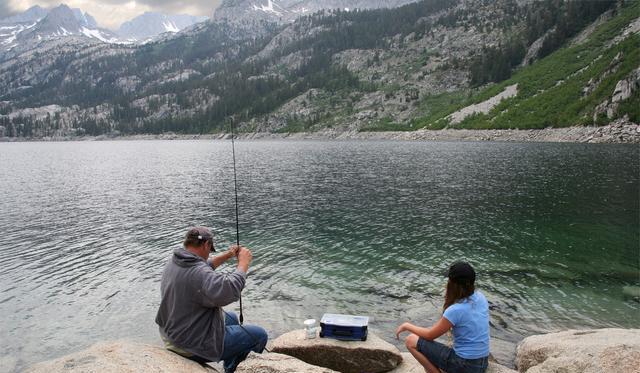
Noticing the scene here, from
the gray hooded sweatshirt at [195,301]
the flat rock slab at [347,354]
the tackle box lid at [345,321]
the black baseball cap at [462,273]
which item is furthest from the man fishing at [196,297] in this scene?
the black baseball cap at [462,273]

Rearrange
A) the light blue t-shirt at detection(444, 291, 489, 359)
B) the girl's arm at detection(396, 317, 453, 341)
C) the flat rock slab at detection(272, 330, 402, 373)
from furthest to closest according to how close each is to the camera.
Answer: the flat rock slab at detection(272, 330, 402, 373)
the girl's arm at detection(396, 317, 453, 341)
the light blue t-shirt at detection(444, 291, 489, 359)

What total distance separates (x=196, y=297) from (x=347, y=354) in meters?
5.22

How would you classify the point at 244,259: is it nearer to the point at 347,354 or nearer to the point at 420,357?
the point at 420,357

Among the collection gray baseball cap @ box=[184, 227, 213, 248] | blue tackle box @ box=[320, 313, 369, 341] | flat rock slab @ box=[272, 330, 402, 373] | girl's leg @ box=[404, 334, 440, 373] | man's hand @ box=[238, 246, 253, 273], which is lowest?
flat rock slab @ box=[272, 330, 402, 373]

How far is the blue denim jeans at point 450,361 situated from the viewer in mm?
8523

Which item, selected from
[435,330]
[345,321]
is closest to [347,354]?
[345,321]

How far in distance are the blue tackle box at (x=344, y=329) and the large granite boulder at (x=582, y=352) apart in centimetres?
421

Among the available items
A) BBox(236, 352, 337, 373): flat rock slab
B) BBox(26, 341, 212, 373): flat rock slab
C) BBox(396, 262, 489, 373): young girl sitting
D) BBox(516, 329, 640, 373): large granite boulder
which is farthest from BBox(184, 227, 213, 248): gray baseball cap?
BBox(516, 329, 640, 373): large granite boulder

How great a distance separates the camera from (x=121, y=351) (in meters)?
7.18

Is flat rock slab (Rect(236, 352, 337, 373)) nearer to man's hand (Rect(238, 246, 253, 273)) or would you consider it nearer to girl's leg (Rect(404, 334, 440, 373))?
girl's leg (Rect(404, 334, 440, 373))

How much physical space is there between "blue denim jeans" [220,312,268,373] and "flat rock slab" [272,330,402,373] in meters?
2.18

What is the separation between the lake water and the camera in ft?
52.6

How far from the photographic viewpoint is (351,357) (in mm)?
10891

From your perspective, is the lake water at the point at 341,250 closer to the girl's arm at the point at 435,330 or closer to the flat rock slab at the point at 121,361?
the girl's arm at the point at 435,330
